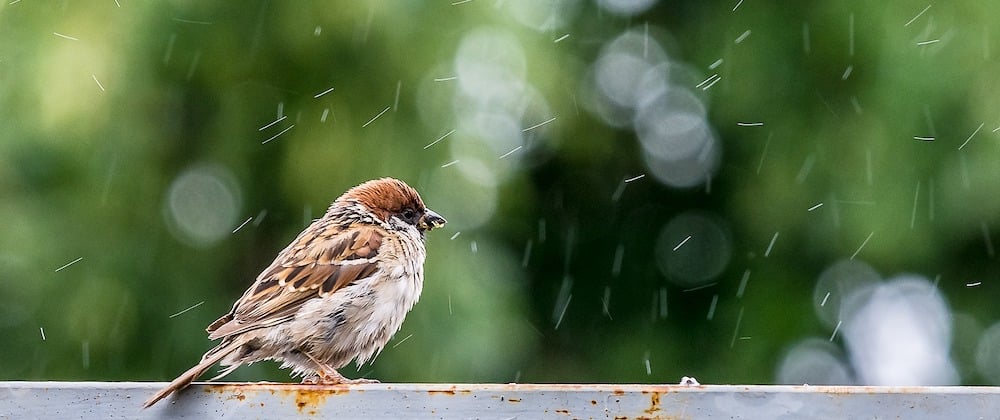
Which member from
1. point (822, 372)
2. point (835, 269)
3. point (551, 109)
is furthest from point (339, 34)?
point (822, 372)

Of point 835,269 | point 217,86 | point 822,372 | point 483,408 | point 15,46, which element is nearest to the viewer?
point 483,408

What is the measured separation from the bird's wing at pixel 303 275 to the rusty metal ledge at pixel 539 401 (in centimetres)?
113

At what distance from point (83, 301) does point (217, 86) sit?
3.20ft

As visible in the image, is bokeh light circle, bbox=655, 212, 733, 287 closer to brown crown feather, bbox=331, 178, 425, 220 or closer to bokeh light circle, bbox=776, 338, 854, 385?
bokeh light circle, bbox=776, 338, 854, 385

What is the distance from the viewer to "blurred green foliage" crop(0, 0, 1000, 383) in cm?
457

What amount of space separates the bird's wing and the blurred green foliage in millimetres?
831

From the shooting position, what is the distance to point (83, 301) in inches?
181

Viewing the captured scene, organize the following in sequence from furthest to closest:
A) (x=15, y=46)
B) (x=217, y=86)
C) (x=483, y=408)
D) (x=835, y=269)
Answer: (x=835, y=269) < (x=217, y=86) < (x=15, y=46) < (x=483, y=408)

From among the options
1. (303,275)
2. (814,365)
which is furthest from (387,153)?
(814,365)

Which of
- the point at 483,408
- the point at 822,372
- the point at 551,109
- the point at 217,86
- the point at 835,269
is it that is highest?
the point at 483,408

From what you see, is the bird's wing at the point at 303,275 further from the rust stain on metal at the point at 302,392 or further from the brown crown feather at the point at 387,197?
the rust stain on metal at the point at 302,392

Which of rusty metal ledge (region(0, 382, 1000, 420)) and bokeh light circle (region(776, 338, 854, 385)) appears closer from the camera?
rusty metal ledge (region(0, 382, 1000, 420))

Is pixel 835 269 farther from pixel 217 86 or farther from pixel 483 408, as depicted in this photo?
pixel 483 408

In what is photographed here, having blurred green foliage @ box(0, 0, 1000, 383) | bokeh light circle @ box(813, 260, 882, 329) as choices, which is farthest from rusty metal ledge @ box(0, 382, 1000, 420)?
bokeh light circle @ box(813, 260, 882, 329)
